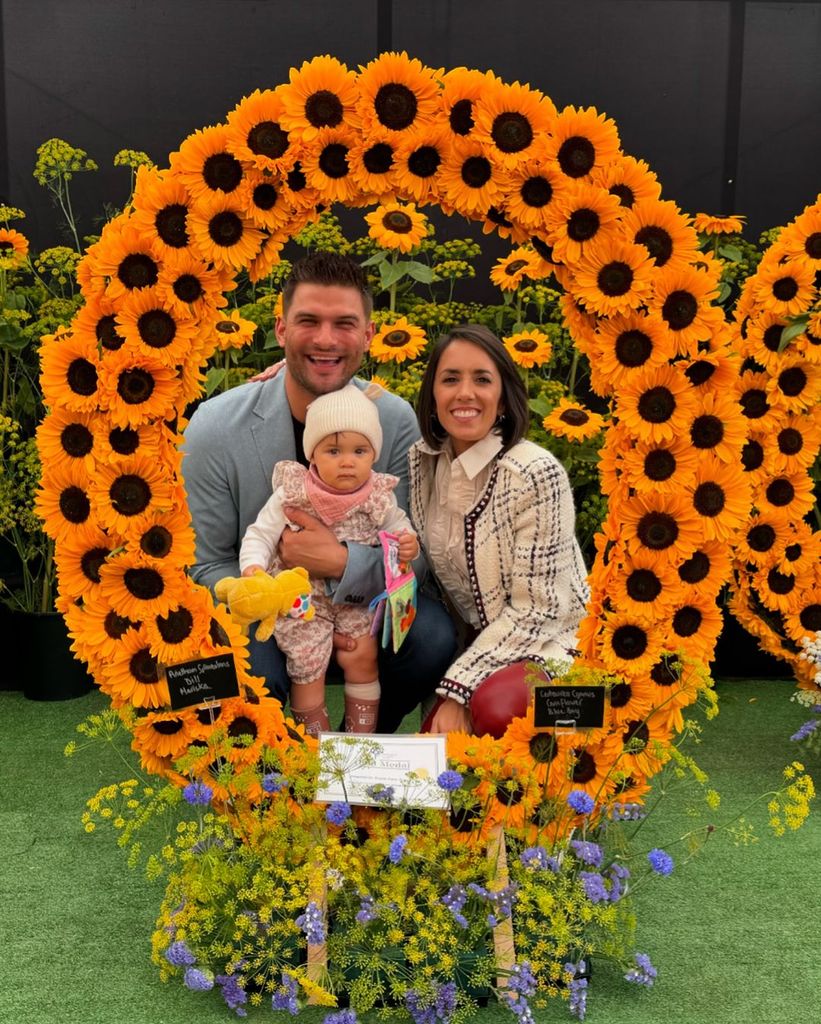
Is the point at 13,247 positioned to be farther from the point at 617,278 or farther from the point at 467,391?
the point at 617,278

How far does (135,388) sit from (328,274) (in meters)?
0.76

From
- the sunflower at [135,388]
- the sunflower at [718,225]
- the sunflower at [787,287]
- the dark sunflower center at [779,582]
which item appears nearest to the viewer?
the sunflower at [135,388]

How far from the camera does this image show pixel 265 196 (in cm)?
240

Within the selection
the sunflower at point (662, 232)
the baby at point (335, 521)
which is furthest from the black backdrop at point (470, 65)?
the sunflower at point (662, 232)

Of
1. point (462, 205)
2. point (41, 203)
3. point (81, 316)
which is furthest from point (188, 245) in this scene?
point (41, 203)

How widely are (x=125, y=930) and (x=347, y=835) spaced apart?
606 mm

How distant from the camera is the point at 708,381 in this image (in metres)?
2.46

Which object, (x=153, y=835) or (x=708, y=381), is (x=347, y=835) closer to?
(x=153, y=835)

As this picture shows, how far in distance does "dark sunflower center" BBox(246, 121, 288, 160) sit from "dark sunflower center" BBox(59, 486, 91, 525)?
825 millimetres

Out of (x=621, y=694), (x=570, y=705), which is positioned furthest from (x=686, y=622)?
(x=570, y=705)

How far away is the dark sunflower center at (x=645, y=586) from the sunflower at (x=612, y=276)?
0.58 metres

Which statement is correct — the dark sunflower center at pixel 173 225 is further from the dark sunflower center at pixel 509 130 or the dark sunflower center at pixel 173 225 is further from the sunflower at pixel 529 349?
the sunflower at pixel 529 349

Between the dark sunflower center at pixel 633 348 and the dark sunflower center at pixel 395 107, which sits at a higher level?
the dark sunflower center at pixel 395 107

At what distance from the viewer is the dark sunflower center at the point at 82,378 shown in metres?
2.38
